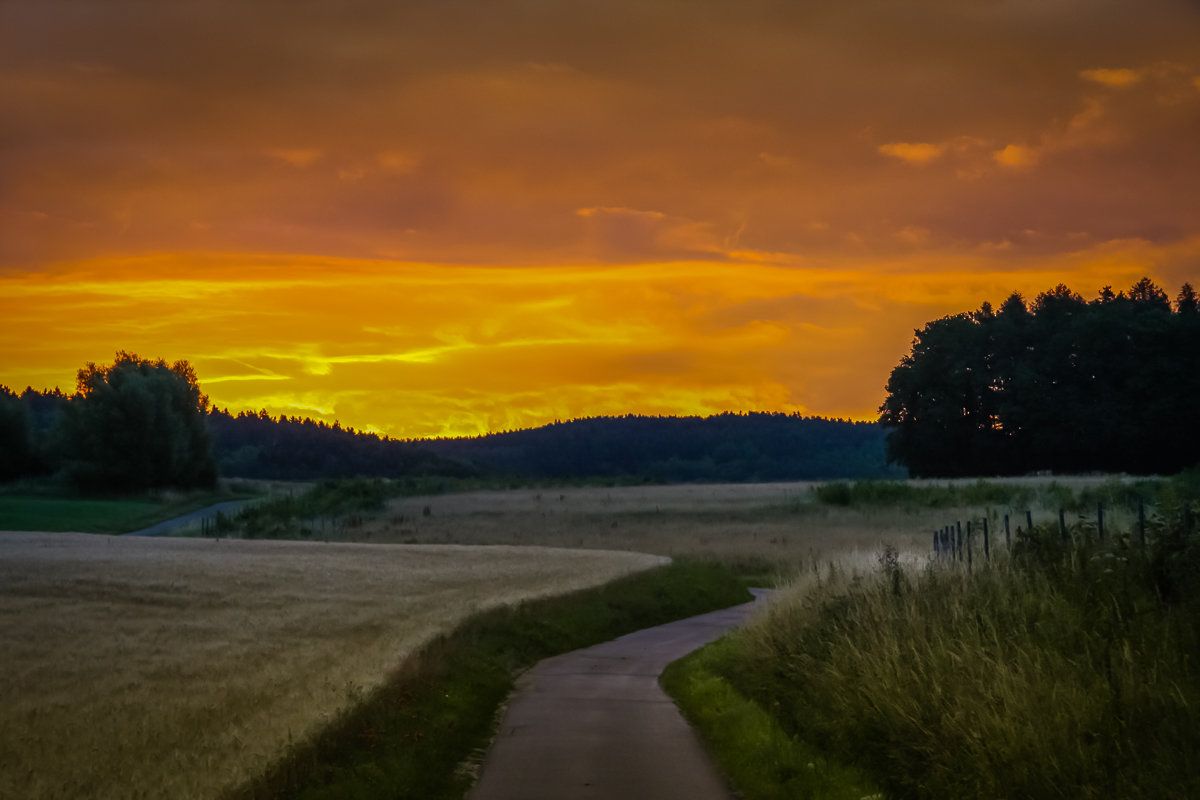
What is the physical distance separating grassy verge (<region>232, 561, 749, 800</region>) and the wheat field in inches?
19.3

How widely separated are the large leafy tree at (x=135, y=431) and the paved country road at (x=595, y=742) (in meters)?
97.0

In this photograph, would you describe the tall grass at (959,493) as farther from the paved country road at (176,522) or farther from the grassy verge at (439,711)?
the paved country road at (176,522)

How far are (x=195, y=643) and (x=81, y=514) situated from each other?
214ft

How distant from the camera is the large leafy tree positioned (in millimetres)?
113688

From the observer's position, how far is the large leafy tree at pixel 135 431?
373ft

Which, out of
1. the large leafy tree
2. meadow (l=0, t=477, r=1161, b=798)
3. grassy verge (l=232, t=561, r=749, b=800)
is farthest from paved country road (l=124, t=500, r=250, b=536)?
grassy verge (l=232, t=561, r=749, b=800)

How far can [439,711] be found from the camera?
17766 mm

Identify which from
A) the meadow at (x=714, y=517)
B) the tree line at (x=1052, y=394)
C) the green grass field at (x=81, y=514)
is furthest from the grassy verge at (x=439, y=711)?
the tree line at (x=1052, y=394)

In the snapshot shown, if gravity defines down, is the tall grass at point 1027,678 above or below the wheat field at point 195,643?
above

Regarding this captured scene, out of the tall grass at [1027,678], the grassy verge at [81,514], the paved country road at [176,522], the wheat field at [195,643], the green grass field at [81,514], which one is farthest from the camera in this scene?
the paved country road at [176,522]

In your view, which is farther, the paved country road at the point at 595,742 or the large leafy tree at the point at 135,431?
the large leafy tree at the point at 135,431

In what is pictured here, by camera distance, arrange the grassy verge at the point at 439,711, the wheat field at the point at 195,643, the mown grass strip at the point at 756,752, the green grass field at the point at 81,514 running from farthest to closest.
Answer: the green grass field at the point at 81,514
the wheat field at the point at 195,643
the grassy verge at the point at 439,711
the mown grass strip at the point at 756,752

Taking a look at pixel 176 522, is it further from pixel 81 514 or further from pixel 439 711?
pixel 439 711

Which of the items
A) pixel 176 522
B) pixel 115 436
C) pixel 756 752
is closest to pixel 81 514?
pixel 176 522
